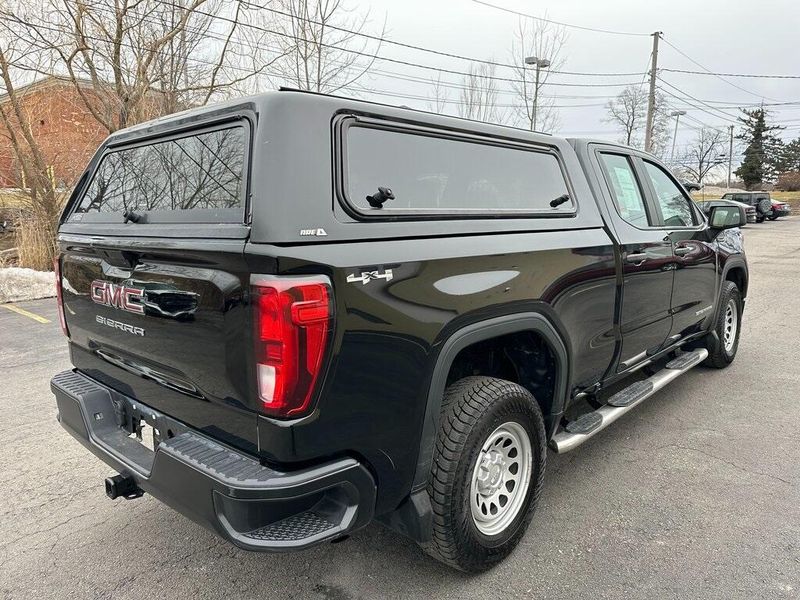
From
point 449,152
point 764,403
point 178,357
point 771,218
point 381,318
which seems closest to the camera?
point 381,318

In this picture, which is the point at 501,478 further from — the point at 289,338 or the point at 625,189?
the point at 625,189

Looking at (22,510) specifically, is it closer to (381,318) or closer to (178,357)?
(178,357)

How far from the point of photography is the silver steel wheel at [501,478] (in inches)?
98.6

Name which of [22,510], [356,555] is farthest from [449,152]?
[22,510]

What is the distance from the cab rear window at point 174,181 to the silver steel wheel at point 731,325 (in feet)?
16.2

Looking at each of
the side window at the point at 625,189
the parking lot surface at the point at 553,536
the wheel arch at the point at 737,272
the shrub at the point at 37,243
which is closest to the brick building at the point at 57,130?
the shrub at the point at 37,243

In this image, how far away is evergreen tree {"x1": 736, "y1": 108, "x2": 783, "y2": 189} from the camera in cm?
6281

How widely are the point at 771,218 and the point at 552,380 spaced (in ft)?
123

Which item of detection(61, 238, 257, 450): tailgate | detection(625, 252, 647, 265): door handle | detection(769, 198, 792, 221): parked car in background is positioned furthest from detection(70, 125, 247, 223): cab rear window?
detection(769, 198, 792, 221): parked car in background

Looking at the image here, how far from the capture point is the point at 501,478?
2.63m

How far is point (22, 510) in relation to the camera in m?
3.06

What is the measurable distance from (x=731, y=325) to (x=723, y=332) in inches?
13.6

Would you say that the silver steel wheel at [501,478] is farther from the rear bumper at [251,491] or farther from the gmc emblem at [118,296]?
the gmc emblem at [118,296]

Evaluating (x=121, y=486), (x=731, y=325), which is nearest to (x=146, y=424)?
(x=121, y=486)
